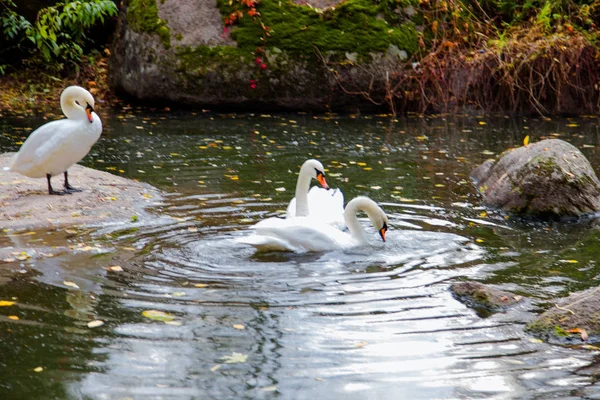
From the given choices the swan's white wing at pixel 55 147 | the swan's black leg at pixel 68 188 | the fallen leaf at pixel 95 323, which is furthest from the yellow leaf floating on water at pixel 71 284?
the swan's black leg at pixel 68 188

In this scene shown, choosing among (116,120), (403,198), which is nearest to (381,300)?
(403,198)

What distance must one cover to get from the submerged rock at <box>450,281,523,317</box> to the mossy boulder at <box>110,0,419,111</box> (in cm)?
959

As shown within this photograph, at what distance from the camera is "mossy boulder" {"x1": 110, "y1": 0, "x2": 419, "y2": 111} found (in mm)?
14938

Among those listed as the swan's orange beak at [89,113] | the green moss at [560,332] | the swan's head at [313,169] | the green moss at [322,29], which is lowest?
the green moss at [560,332]

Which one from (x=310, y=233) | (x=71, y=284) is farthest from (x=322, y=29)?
(x=71, y=284)

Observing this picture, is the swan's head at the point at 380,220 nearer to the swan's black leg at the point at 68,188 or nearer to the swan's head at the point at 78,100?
the swan's head at the point at 78,100

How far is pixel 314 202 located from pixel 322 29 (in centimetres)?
774

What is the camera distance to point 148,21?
1518 cm

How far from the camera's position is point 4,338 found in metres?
4.82

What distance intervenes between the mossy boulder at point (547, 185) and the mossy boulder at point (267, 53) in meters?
6.23

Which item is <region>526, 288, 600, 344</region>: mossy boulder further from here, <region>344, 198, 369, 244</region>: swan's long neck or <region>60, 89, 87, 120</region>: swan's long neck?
<region>60, 89, 87, 120</region>: swan's long neck

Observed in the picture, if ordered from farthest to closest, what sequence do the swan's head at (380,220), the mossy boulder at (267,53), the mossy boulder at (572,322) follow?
1. the mossy boulder at (267,53)
2. the swan's head at (380,220)
3. the mossy boulder at (572,322)

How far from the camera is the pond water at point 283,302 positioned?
14.2 ft

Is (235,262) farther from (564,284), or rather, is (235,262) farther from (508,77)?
(508,77)
